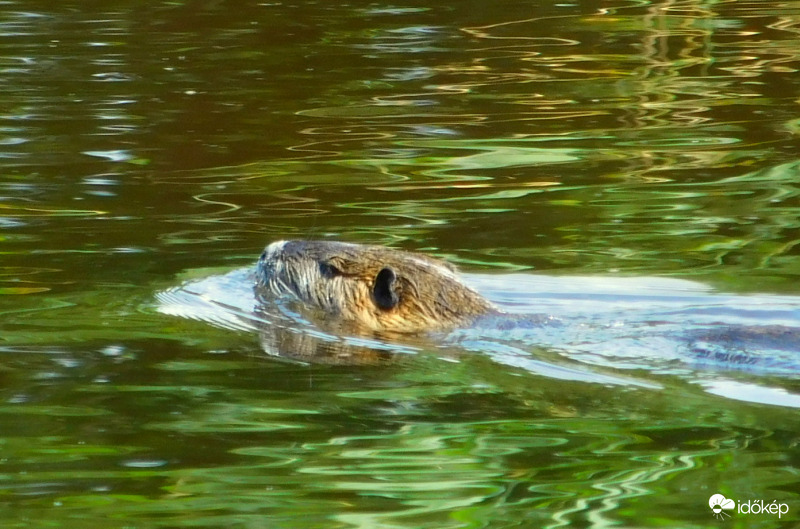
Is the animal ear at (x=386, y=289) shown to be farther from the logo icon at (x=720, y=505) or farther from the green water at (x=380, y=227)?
the logo icon at (x=720, y=505)

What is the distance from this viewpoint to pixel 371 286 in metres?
6.41

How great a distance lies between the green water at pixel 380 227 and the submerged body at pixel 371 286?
325 mm

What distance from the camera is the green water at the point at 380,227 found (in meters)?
4.10

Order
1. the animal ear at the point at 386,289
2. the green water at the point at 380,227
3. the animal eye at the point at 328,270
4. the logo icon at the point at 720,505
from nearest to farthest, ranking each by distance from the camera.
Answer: the logo icon at the point at 720,505 < the green water at the point at 380,227 < the animal ear at the point at 386,289 < the animal eye at the point at 328,270

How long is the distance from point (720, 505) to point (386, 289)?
2585mm

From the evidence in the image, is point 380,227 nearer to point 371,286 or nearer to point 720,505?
point 371,286

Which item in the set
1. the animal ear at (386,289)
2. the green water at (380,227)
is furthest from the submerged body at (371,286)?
the green water at (380,227)

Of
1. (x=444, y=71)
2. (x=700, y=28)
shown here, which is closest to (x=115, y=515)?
(x=444, y=71)

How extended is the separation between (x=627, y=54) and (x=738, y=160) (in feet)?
11.3

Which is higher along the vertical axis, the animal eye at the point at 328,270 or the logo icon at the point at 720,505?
the logo icon at the point at 720,505

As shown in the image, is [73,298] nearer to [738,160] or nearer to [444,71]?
[738,160]

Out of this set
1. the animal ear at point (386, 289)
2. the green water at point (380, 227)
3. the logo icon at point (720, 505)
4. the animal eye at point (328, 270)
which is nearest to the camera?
the logo icon at point (720, 505)

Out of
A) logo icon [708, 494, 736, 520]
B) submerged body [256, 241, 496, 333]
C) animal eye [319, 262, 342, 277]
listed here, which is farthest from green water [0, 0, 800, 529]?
animal eye [319, 262, 342, 277]

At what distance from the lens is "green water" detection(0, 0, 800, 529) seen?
410cm
